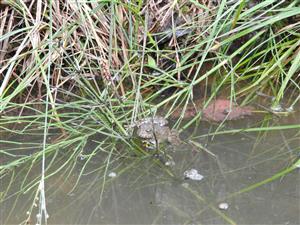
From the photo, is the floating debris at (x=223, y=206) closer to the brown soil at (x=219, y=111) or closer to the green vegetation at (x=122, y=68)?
the green vegetation at (x=122, y=68)

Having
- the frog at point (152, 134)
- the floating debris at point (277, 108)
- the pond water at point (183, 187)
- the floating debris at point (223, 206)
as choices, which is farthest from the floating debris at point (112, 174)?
the floating debris at point (277, 108)

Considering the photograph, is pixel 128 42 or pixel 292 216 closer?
pixel 292 216

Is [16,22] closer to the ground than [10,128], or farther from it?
farther from it

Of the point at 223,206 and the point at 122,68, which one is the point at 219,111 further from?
the point at 223,206

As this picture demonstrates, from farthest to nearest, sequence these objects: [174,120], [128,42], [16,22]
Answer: [16,22] < [128,42] < [174,120]

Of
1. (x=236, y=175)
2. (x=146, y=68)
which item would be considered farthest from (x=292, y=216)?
(x=146, y=68)

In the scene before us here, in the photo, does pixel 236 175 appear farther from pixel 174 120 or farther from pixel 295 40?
pixel 295 40
